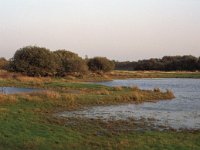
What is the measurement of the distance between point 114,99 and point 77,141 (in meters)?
18.7

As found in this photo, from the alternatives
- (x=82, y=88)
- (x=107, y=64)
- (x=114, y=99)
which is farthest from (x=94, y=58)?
(x=114, y=99)

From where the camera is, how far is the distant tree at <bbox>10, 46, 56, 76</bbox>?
252 ft

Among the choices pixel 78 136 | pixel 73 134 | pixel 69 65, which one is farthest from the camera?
pixel 69 65

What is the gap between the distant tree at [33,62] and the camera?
76.9 m

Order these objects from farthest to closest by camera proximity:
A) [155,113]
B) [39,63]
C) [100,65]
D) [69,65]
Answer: [100,65] < [69,65] < [39,63] < [155,113]

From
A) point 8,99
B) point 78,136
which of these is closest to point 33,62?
point 8,99

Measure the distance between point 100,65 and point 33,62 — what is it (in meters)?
33.8

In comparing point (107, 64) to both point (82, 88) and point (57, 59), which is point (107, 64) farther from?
point (82, 88)

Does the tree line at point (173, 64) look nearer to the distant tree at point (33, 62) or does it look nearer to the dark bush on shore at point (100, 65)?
the dark bush on shore at point (100, 65)

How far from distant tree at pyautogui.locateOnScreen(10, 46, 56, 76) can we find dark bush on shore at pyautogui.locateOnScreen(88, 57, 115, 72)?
2987cm

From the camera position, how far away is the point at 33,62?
7738 cm

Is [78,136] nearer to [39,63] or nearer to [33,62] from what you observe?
[39,63]

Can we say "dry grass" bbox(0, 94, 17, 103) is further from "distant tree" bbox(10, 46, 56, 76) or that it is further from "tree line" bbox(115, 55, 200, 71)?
"tree line" bbox(115, 55, 200, 71)

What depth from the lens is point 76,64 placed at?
87.1 m
